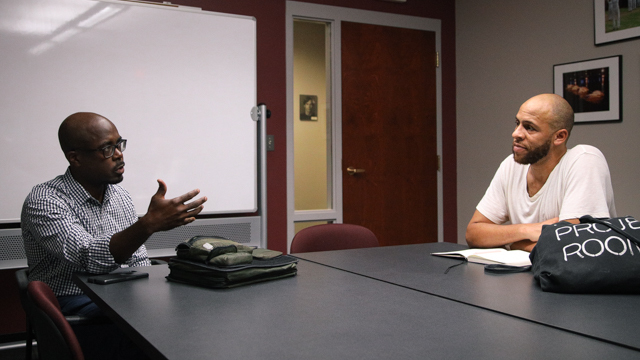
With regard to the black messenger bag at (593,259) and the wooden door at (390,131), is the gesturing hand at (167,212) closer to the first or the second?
the black messenger bag at (593,259)

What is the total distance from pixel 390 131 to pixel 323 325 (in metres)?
3.37

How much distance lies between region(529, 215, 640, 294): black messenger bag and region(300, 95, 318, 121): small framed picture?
2795mm

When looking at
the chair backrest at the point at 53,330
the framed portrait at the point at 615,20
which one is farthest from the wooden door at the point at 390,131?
the chair backrest at the point at 53,330

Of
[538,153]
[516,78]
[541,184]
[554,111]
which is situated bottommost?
[541,184]

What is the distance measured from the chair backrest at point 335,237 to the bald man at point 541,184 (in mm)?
551

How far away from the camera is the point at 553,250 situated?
53.2 inches

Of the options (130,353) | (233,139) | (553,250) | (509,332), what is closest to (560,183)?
(553,250)

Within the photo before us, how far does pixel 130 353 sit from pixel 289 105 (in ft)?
8.18

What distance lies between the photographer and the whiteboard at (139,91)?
2840mm

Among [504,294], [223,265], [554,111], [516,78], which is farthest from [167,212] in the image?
[516,78]

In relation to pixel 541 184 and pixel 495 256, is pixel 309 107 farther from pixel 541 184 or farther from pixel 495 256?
pixel 495 256

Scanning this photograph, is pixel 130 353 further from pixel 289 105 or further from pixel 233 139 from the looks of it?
pixel 289 105

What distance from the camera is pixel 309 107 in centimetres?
404

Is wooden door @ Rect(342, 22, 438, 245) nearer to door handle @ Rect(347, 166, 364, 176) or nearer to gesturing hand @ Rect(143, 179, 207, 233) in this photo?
door handle @ Rect(347, 166, 364, 176)
